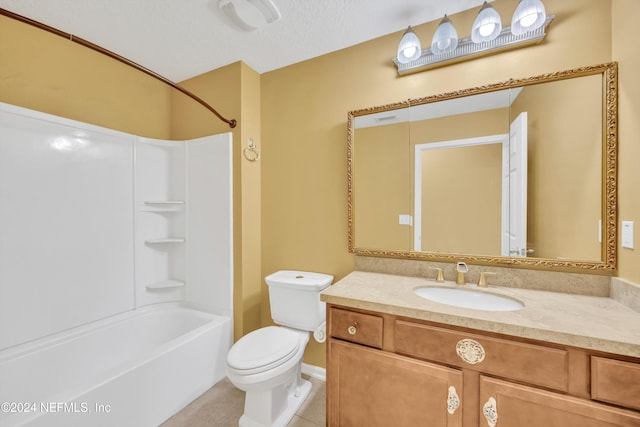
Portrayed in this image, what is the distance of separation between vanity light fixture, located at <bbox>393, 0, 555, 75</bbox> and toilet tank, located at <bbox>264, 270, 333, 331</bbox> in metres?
1.49

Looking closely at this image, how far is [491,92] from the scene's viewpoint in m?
1.38

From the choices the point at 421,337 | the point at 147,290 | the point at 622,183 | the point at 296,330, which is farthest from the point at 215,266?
the point at 622,183

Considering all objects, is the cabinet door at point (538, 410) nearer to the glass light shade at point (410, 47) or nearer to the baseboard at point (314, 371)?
the baseboard at point (314, 371)

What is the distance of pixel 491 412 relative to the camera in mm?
916

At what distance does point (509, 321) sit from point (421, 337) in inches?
12.4

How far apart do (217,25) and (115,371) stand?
210cm

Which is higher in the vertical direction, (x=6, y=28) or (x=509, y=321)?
(x=6, y=28)

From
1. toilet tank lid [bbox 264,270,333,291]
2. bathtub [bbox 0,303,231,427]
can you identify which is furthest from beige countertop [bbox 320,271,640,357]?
bathtub [bbox 0,303,231,427]

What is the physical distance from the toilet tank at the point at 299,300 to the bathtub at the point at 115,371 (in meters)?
0.54

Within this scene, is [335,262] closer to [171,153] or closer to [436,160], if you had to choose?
[436,160]

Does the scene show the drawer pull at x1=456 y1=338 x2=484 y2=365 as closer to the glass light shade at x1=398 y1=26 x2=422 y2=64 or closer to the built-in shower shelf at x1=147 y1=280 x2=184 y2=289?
the glass light shade at x1=398 y1=26 x2=422 y2=64

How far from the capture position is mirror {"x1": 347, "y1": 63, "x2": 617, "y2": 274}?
1.19 meters

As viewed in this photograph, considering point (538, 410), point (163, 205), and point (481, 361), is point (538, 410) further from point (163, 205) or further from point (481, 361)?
point (163, 205)

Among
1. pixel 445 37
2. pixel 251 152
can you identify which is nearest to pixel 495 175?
pixel 445 37
